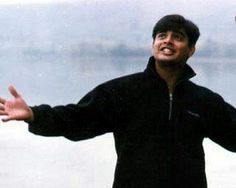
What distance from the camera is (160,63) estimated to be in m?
5.28

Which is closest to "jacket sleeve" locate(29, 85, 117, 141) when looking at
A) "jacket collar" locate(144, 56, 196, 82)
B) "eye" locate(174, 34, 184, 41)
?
"jacket collar" locate(144, 56, 196, 82)

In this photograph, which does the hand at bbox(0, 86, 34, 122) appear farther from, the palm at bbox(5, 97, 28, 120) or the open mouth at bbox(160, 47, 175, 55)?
the open mouth at bbox(160, 47, 175, 55)

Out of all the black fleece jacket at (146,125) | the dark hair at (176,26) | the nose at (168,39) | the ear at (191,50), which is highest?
the dark hair at (176,26)

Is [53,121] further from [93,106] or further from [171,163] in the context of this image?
[171,163]

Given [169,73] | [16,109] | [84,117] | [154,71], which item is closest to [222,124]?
[169,73]

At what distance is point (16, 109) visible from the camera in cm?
488

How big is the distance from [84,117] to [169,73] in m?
0.78

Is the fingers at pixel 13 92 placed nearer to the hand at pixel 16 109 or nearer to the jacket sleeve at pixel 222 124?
the hand at pixel 16 109

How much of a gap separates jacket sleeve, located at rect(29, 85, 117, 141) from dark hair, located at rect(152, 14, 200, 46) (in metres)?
0.70

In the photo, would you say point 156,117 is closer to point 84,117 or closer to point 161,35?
point 84,117

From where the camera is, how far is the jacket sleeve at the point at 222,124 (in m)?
5.30

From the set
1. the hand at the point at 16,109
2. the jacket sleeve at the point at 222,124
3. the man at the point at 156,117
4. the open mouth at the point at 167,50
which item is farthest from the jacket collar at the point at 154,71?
the hand at the point at 16,109

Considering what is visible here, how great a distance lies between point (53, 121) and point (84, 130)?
0.30m

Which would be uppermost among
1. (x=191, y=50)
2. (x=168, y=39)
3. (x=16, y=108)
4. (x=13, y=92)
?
(x=168, y=39)
